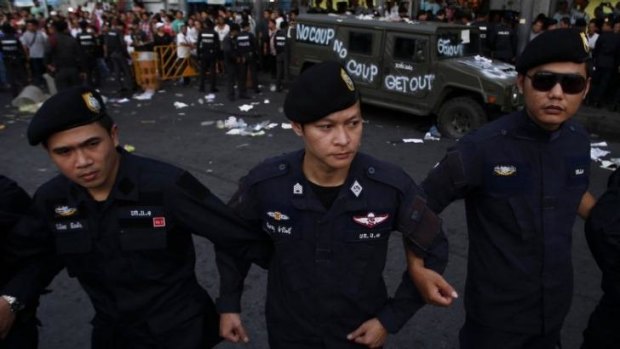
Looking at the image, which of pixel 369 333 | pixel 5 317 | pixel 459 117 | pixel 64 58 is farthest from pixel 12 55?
pixel 369 333

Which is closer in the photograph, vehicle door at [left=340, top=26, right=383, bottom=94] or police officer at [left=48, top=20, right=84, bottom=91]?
vehicle door at [left=340, top=26, right=383, bottom=94]

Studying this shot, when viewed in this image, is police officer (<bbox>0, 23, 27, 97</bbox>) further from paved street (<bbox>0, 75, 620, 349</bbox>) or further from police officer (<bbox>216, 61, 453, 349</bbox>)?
police officer (<bbox>216, 61, 453, 349</bbox>)

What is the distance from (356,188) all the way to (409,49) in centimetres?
699

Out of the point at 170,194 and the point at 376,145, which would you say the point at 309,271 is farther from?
the point at 376,145

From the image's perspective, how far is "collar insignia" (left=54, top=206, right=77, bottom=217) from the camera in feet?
6.31

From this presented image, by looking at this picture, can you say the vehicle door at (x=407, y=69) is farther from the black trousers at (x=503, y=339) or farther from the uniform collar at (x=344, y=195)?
the uniform collar at (x=344, y=195)

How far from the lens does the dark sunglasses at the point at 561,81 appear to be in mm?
1969

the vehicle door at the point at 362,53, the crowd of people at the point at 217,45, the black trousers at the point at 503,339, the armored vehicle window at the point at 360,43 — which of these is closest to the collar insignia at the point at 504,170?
the black trousers at the point at 503,339

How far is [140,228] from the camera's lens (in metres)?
1.92

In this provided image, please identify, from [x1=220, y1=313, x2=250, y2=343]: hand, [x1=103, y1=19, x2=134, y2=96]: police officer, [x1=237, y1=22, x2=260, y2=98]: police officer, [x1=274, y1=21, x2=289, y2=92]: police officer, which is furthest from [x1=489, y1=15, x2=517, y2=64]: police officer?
[x1=220, y1=313, x2=250, y2=343]: hand

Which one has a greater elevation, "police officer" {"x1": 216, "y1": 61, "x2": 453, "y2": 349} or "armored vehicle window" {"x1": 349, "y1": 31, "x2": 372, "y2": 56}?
"armored vehicle window" {"x1": 349, "y1": 31, "x2": 372, "y2": 56}

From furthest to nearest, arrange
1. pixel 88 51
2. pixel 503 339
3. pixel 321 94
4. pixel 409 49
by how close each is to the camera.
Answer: pixel 88 51, pixel 409 49, pixel 503 339, pixel 321 94

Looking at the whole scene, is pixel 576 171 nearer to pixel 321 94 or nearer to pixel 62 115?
pixel 321 94

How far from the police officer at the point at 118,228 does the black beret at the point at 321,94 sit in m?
0.56
